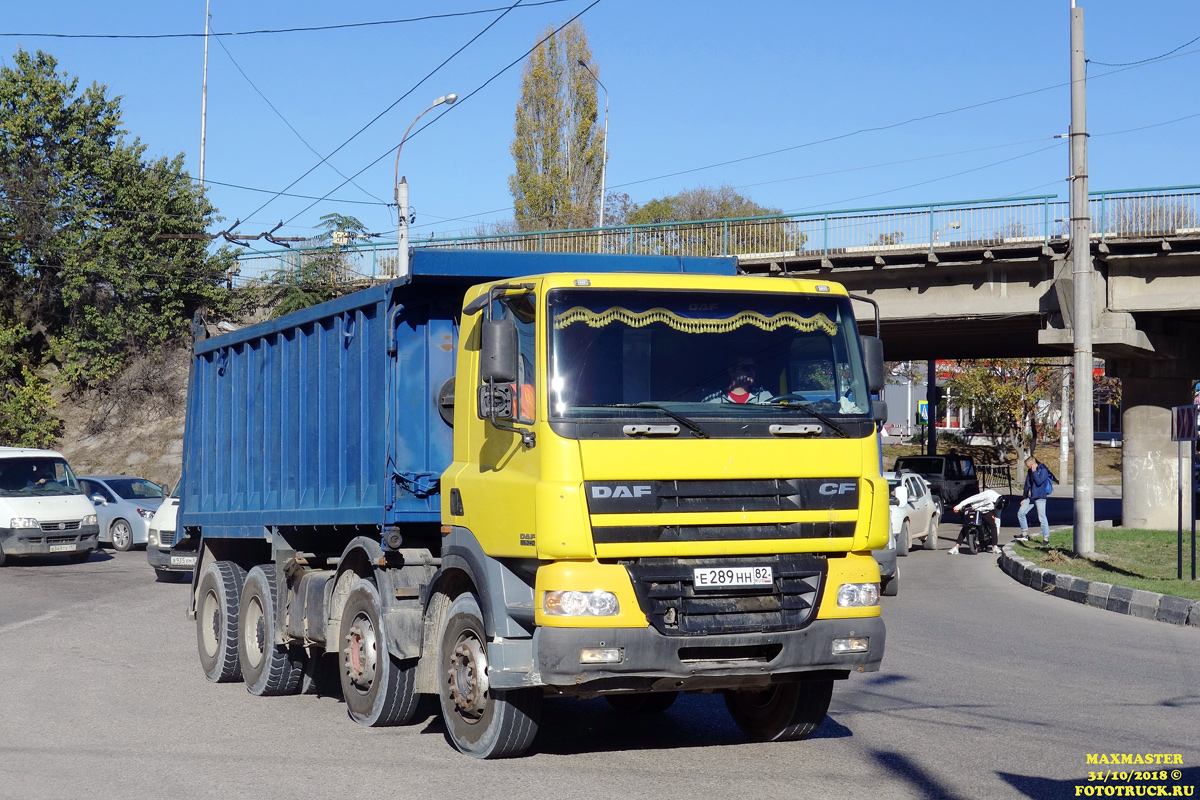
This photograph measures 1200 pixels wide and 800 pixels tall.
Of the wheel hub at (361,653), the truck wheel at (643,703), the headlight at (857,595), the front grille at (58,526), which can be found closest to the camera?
the headlight at (857,595)

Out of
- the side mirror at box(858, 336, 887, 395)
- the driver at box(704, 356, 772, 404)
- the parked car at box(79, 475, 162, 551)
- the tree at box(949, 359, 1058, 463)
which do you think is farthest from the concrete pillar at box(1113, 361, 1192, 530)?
the tree at box(949, 359, 1058, 463)

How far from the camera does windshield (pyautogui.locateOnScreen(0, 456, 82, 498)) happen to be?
22.6 meters

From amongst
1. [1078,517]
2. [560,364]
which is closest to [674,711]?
[560,364]

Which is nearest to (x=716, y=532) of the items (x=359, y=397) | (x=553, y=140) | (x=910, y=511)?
(x=359, y=397)

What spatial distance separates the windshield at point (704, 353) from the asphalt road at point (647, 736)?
189 cm

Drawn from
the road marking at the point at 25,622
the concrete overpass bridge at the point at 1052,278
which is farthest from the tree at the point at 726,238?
the road marking at the point at 25,622

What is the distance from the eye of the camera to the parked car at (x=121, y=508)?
26.1 metres

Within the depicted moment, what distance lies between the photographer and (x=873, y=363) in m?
6.71

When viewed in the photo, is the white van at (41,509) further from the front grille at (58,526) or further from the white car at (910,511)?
the white car at (910,511)

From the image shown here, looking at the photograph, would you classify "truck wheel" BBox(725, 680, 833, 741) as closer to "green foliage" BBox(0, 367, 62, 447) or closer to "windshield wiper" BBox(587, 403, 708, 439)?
"windshield wiper" BBox(587, 403, 708, 439)

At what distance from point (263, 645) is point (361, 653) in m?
2.02

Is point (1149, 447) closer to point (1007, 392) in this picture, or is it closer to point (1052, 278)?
point (1052, 278)

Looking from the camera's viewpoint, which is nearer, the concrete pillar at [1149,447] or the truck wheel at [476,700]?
the truck wheel at [476,700]

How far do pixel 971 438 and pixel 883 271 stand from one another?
43.4m
